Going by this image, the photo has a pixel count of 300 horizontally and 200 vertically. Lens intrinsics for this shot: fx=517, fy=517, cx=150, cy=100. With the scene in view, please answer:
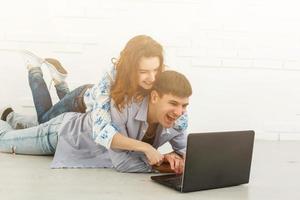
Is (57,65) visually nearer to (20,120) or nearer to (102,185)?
(20,120)

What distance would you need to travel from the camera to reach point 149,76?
140 cm

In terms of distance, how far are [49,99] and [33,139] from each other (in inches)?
8.2

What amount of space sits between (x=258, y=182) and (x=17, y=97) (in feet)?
3.42

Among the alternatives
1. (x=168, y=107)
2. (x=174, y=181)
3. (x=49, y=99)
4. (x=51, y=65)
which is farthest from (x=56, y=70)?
(x=174, y=181)

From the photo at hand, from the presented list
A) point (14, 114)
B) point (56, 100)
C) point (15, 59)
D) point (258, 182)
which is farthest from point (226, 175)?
point (15, 59)

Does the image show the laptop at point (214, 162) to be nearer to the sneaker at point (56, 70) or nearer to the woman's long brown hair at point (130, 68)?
the woman's long brown hair at point (130, 68)


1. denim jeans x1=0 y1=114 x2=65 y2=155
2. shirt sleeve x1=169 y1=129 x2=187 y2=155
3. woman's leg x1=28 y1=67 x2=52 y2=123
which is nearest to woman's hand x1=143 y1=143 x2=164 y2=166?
shirt sleeve x1=169 y1=129 x2=187 y2=155

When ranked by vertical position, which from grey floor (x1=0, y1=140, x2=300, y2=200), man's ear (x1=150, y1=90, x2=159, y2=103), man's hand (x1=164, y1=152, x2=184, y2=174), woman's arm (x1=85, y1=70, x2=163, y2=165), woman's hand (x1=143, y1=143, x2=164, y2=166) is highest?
man's ear (x1=150, y1=90, x2=159, y2=103)

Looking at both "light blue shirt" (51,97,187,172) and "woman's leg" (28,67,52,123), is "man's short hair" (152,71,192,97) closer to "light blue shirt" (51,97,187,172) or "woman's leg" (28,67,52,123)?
"light blue shirt" (51,97,187,172)

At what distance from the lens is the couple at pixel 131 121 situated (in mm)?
1395

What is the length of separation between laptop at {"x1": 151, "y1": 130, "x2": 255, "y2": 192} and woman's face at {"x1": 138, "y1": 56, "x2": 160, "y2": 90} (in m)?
0.23

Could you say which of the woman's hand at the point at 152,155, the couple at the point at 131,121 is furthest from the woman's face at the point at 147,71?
the woman's hand at the point at 152,155

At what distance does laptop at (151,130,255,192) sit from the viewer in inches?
50.0

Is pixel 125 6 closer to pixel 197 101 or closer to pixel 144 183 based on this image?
pixel 197 101
